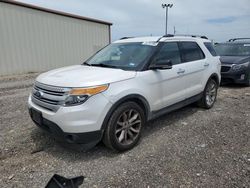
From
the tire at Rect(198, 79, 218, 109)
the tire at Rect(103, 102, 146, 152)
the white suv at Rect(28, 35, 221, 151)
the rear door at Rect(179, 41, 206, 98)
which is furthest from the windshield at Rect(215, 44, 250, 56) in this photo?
the tire at Rect(103, 102, 146, 152)

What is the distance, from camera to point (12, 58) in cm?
1184

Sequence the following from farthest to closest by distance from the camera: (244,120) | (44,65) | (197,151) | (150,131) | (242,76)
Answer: (44,65)
(242,76)
(244,120)
(150,131)
(197,151)

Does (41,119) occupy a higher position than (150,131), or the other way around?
(41,119)

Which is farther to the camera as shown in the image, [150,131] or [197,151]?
[150,131]

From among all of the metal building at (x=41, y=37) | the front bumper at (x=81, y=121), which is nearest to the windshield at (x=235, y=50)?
the front bumper at (x=81, y=121)

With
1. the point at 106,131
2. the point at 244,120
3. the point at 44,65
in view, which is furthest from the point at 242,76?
the point at 44,65

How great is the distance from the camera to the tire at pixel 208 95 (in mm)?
5250

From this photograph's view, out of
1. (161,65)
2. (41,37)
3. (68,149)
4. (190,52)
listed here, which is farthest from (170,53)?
(41,37)

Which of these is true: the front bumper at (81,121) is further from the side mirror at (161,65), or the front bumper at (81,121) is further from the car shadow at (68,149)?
the side mirror at (161,65)

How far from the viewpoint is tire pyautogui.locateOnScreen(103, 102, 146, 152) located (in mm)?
3137

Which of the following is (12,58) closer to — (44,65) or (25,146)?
(44,65)

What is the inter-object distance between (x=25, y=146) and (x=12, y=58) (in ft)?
32.2

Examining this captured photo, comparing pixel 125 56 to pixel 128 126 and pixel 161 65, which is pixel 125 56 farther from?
pixel 128 126

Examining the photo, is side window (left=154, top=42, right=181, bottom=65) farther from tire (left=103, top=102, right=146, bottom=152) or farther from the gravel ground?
the gravel ground
